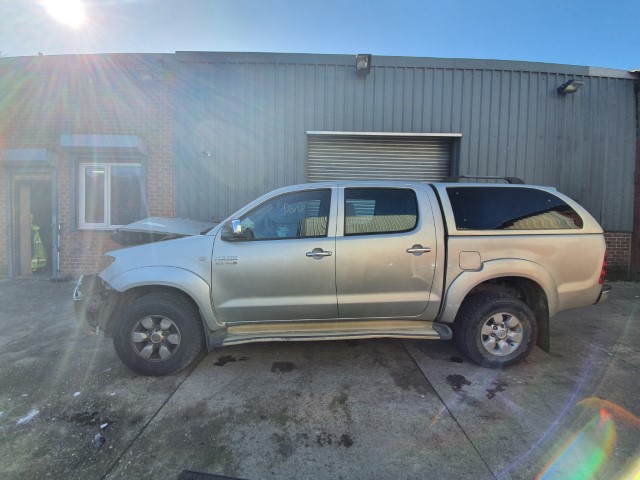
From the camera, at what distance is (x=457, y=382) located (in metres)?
3.06

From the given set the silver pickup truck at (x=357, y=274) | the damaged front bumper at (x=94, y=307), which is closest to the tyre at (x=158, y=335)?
the silver pickup truck at (x=357, y=274)

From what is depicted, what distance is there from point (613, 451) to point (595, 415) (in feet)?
1.38

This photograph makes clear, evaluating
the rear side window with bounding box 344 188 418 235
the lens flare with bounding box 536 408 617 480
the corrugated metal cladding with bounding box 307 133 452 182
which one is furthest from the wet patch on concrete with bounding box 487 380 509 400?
the corrugated metal cladding with bounding box 307 133 452 182

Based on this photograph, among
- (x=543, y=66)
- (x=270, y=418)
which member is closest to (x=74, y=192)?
(x=270, y=418)

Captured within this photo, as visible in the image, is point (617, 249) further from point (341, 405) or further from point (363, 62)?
point (341, 405)

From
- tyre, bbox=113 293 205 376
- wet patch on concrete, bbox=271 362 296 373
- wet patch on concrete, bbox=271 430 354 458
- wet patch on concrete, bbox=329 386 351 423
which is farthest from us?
wet patch on concrete, bbox=271 362 296 373

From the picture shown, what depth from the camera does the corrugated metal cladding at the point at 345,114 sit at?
23.0 ft

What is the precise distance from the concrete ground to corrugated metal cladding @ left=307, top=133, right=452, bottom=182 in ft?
14.5

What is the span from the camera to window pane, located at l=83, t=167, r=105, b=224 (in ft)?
24.2

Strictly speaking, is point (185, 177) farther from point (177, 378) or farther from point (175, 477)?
point (175, 477)

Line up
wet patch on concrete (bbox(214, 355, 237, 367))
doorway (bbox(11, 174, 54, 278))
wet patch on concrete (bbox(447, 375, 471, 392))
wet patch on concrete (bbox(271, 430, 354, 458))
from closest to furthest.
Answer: wet patch on concrete (bbox(271, 430, 354, 458)) → wet patch on concrete (bbox(447, 375, 471, 392)) → wet patch on concrete (bbox(214, 355, 237, 367)) → doorway (bbox(11, 174, 54, 278))

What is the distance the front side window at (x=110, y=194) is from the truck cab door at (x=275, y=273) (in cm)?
532

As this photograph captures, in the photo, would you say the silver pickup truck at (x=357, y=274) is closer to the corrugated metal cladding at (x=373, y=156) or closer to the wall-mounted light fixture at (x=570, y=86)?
the corrugated metal cladding at (x=373, y=156)

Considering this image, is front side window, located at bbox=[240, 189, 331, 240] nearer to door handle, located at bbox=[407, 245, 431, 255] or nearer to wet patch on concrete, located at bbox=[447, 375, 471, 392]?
door handle, located at bbox=[407, 245, 431, 255]
